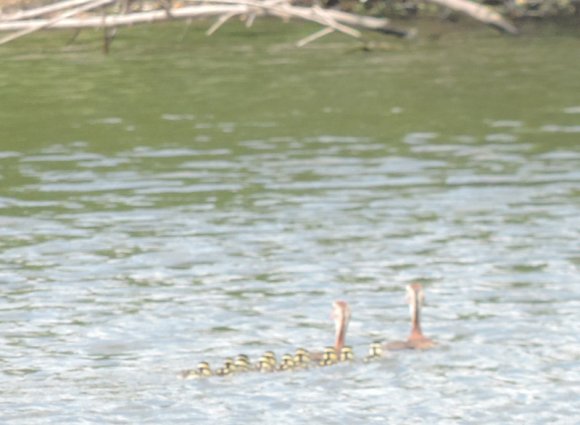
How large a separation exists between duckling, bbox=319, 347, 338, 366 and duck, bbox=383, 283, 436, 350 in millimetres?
619

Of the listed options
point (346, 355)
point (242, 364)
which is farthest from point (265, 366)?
point (346, 355)

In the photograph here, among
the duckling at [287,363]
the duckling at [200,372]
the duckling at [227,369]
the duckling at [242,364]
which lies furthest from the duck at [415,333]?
the duckling at [200,372]

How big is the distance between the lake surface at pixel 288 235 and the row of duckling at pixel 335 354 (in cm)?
10

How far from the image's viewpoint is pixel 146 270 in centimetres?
1856

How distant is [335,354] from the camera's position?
14.6 m

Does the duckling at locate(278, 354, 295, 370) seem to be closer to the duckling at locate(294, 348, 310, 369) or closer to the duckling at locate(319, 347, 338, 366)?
the duckling at locate(294, 348, 310, 369)

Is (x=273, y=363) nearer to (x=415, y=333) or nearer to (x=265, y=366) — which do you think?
(x=265, y=366)

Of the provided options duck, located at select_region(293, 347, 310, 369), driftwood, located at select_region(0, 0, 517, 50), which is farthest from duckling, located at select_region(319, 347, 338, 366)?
driftwood, located at select_region(0, 0, 517, 50)

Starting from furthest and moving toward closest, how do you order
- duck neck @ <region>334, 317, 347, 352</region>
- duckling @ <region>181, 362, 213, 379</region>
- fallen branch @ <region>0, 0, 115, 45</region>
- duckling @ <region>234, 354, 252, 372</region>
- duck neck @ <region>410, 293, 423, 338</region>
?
fallen branch @ <region>0, 0, 115, 45</region>, duck neck @ <region>410, 293, 423, 338</region>, duck neck @ <region>334, 317, 347, 352</region>, duckling @ <region>234, 354, 252, 372</region>, duckling @ <region>181, 362, 213, 379</region>

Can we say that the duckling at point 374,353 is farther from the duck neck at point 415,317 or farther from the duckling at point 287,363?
the duckling at point 287,363

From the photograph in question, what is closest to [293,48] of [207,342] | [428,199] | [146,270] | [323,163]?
[323,163]

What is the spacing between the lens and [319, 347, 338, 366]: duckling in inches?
569

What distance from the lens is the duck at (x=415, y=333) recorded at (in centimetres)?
1494

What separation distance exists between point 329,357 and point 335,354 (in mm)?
103
